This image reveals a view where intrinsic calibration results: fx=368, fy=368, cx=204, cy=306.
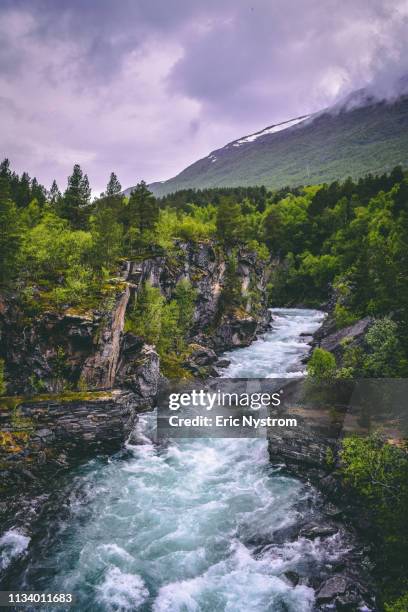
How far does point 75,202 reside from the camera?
5053 cm

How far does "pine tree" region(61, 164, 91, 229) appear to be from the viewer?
50094mm

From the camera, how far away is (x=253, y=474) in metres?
22.5

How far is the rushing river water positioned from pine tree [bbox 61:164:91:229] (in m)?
35.8

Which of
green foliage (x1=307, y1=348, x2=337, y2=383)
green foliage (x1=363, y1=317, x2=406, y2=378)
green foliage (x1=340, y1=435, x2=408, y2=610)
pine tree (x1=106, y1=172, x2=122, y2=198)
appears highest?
pine tree (x1=106, y1=172, x2=122, y2=198)

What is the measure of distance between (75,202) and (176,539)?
4473 centimetres

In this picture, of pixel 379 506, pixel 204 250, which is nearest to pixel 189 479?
pixel 379 506

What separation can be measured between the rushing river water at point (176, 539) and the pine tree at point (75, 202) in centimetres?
3579

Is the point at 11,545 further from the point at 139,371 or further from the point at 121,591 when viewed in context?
the point at 139,371

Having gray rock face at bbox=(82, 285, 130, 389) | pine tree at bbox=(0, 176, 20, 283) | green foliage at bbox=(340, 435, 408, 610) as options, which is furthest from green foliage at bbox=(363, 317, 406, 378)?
pine tree at bbox=(0, 176, 20, 283)

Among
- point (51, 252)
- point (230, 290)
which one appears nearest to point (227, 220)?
point (230, 290)

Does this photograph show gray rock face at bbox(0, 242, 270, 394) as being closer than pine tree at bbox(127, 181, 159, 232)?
Yes

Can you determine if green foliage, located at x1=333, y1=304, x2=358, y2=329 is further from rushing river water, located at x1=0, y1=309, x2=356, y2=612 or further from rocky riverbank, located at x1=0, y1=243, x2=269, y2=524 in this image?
rushing river water, located at x1=0, y1=309, x2=356, y2=612

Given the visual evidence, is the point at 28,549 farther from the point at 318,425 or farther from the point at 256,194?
the point at 256,194

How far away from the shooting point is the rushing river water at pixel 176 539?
47.5 ft
